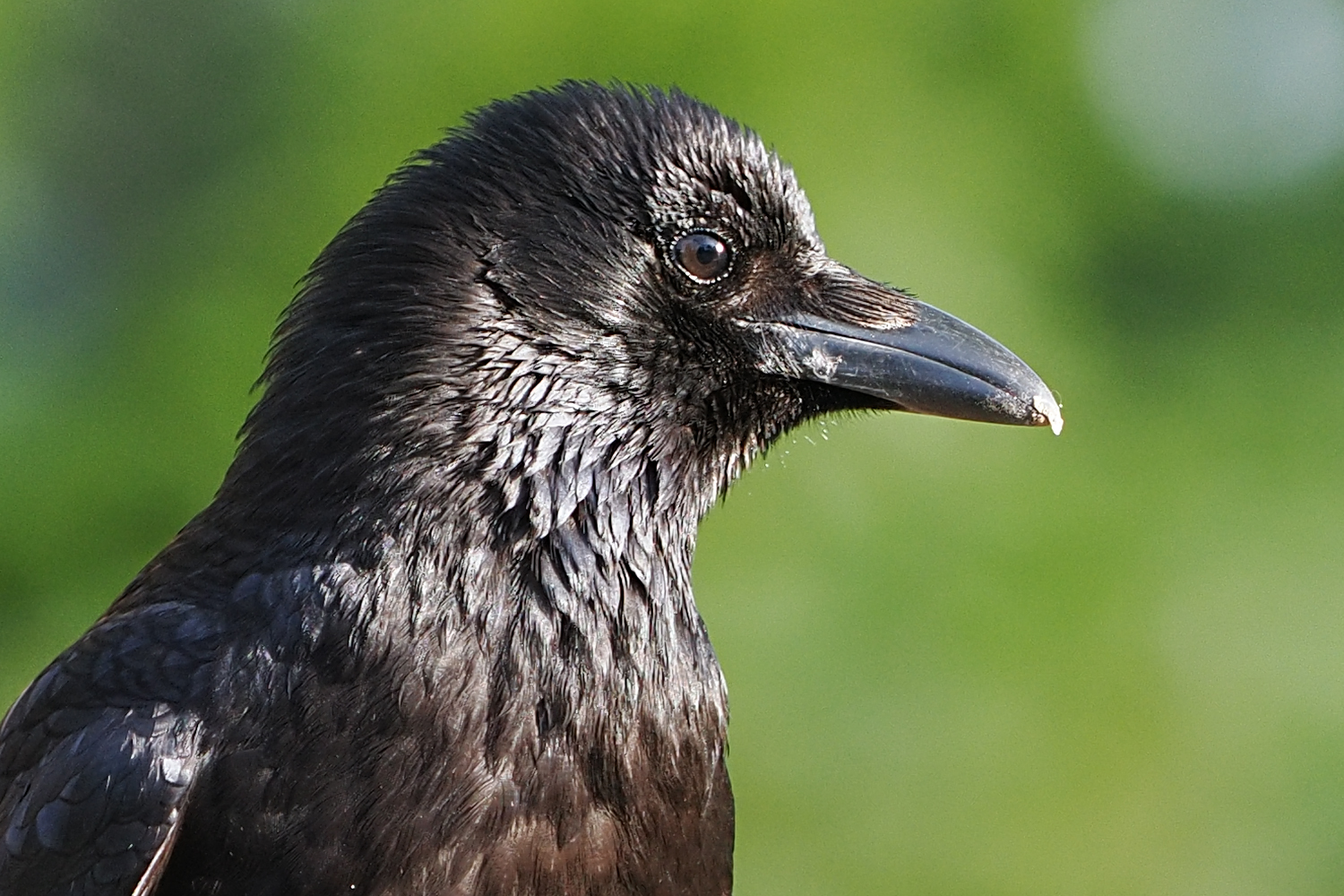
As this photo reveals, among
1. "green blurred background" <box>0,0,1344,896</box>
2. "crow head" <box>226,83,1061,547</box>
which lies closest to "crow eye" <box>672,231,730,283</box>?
"crow head" <box>226,83,1061,547</box>

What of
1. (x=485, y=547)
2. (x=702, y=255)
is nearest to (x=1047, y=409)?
(x=702, y=255)

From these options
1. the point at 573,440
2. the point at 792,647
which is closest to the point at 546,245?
the point at 573,440

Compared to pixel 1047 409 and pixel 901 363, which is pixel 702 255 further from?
pixel 1047 409

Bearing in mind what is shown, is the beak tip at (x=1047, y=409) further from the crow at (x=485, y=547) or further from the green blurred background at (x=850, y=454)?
the green blurred background at (x=850, y=454)

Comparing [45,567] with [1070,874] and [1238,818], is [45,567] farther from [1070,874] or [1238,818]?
[1238,818]

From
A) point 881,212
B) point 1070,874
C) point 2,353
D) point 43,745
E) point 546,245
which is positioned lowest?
point 43,745

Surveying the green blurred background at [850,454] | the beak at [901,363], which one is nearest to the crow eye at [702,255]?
the beak at [901,363]

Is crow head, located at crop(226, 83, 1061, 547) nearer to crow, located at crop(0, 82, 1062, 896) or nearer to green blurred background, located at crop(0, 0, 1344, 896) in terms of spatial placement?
crow, located at crop(0, 82, 1062, 896)
